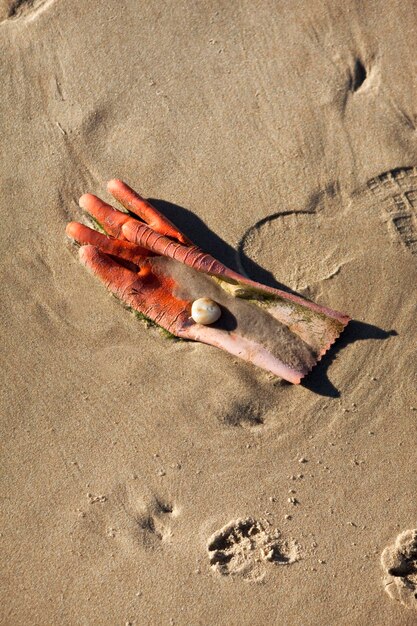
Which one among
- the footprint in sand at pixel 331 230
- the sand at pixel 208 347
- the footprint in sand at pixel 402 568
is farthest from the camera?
the footprint in sand at pixel 331 230

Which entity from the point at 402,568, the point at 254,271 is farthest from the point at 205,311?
the point at 402,568

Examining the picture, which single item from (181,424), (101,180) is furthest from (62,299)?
(181,424)

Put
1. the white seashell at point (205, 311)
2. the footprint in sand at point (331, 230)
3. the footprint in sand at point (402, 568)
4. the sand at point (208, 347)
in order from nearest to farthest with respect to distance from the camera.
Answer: the footprint in sand at point (402, 568) < the sand at point (208, 347) < the white seashell at point (205, 311) < the footprint in sand at point (331, 230)

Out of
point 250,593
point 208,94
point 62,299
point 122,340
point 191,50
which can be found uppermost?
point 191,50

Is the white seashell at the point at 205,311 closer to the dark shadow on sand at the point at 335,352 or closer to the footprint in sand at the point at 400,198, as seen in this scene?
the dark shadow on sand at the point at 335,352

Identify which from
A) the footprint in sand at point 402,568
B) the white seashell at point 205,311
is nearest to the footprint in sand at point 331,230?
the white seashell at point 205,311

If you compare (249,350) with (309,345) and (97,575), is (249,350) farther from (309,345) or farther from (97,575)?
(97,575)

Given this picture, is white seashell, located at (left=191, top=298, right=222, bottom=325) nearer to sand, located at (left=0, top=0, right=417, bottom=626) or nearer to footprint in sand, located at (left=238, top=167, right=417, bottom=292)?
sand, located at (left=0, top=0, right=417, bottom=626)
